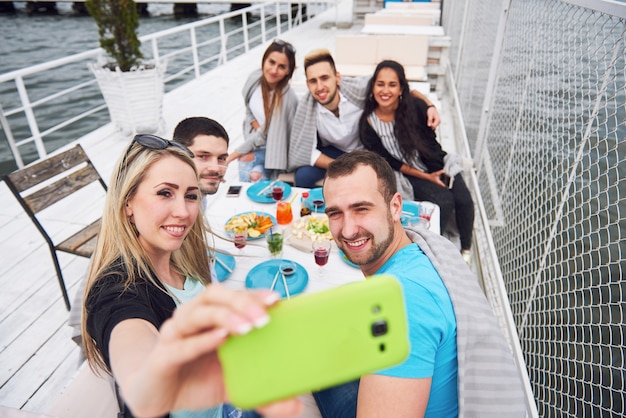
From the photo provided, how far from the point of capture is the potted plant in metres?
4.97

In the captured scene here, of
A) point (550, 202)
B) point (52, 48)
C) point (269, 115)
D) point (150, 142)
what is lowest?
point (52, 48)

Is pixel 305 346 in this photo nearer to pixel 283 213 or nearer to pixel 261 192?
pixel 283 213

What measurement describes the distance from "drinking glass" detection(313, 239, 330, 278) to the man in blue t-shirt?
269 mm

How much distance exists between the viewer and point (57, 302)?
289 centimetres

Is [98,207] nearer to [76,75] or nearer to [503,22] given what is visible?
[503,22]

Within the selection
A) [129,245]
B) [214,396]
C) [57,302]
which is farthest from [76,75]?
[214,396]

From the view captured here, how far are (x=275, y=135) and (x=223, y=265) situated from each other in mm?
1894

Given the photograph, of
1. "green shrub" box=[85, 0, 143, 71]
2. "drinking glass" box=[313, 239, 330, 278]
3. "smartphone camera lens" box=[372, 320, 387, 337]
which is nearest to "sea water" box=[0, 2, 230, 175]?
"green shrub" box=[85, 0, 143, 71]

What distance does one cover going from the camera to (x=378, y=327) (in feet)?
2.05

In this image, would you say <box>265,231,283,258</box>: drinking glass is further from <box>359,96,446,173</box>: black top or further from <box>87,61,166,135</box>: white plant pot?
<box>87,61,166,135</box>: white plant pot

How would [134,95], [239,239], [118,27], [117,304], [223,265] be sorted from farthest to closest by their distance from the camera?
1. [134,95]
2. [118,27]
3. [239,239]
4. [223,265]
5. [117,304]

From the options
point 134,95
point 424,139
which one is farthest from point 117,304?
point 134,95

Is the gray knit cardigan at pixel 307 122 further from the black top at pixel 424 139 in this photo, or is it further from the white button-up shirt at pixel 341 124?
the black top at pixel 424 139

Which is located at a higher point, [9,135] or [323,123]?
[323,123]
